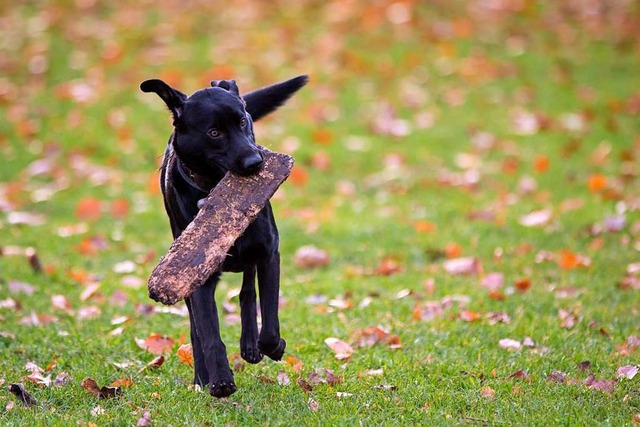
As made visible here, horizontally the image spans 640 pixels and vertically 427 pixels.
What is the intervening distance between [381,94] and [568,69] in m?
2.71

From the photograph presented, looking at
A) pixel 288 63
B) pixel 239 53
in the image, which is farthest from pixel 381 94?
pixel 239 53

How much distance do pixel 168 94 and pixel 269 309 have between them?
3.65 feet

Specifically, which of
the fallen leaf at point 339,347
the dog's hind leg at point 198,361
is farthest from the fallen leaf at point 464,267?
the dog's hind leg at point 198,361

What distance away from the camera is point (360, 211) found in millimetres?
8461

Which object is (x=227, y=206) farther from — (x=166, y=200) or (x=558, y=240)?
(x=558, y=240)

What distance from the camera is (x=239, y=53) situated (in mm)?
13047

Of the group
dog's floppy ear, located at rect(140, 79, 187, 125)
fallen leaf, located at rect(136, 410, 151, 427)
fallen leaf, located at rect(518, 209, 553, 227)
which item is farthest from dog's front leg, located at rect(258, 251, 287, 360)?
fallen leaf, located at rect(518, 209, 553, 227)

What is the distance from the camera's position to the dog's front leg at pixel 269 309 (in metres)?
4.29

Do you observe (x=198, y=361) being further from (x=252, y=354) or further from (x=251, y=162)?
(x=251, y=162)

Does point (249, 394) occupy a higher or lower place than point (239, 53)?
higher

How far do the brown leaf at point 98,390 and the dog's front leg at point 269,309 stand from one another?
72 centimetres

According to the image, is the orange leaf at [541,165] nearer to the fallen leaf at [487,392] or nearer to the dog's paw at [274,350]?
the fallen leaf at [487,392]

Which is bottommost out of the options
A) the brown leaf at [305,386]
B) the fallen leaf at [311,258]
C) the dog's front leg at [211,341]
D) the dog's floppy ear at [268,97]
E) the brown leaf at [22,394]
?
the fallen leaf at [311,258]

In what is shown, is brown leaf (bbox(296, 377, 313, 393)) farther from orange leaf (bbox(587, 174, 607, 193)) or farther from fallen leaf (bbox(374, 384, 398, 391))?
orange leaf (bbox(587, 174, 607, 193))
